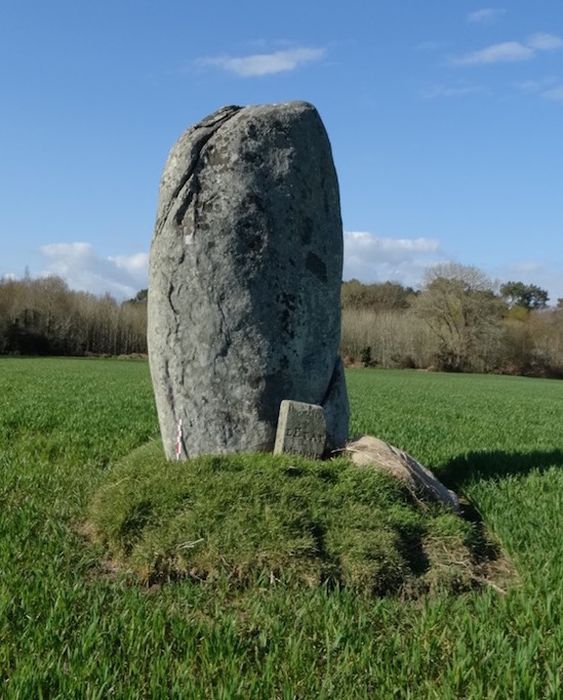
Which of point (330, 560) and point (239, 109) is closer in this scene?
point (330, 560)

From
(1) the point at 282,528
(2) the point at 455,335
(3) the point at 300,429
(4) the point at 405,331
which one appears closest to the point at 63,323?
(4) the point at 405,331

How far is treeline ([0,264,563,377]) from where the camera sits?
7088cm

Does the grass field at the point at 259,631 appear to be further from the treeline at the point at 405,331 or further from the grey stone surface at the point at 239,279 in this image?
the treeline at the point at 405,331

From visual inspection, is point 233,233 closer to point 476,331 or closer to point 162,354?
point 162,354

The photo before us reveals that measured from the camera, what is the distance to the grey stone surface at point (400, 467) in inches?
234

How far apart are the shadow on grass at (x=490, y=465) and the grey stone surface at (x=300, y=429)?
197 cm

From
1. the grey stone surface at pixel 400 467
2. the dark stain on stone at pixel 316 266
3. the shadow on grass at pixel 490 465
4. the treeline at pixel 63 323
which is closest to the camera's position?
the grey stone surface at pixel 400 467

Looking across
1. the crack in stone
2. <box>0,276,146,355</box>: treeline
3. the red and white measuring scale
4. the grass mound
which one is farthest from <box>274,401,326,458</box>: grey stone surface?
<box>0,276,146,355</box>: treeline

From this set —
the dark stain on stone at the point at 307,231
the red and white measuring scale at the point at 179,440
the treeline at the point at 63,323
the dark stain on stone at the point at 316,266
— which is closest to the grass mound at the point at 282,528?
the red and white measuring scale at the point at 179,440

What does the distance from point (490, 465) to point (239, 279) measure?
375 centimetres

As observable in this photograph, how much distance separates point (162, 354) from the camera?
6.52 meters

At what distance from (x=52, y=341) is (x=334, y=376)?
222 feet

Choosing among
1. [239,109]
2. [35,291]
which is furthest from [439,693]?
[35,291]

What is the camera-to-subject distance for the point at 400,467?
6.04 meters
